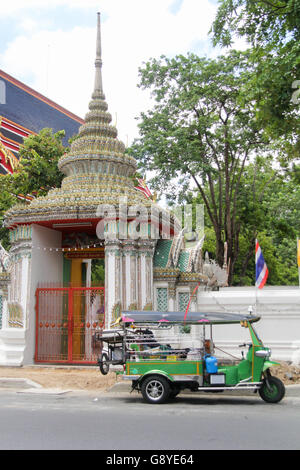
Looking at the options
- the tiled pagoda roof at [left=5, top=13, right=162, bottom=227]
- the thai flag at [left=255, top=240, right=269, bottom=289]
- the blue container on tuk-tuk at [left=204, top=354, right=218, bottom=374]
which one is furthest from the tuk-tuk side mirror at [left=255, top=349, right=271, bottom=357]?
the tiled pagoda roof at [left=5, top=13, right=162, bottom=227]

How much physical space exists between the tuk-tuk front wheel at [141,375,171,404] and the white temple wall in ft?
16.7

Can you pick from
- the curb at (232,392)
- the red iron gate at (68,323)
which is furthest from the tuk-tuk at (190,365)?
the red iron gate at (68,323)

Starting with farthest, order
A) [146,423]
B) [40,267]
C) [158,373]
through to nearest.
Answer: [40,267] → [158,373] → [146,423]

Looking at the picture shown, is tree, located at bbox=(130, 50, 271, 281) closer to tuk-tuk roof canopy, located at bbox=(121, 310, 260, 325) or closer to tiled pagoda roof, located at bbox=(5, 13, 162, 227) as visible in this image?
tiled pagoda roof, located at bbox=(5, 13, 162, 227)

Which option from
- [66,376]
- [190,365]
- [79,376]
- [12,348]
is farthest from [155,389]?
[12,348]

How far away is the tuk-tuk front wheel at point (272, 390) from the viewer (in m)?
9.04

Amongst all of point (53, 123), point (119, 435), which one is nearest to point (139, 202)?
point (119, 435)

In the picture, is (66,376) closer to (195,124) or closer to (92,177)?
(92,177)

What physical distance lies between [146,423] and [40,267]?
784 cm

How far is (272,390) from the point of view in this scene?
9.10 meters

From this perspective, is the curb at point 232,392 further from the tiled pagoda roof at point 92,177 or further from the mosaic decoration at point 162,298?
the tiled pagoda roof at point 92,177

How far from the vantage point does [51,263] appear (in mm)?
14719

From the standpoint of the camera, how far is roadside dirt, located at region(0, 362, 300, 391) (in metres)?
11.2
